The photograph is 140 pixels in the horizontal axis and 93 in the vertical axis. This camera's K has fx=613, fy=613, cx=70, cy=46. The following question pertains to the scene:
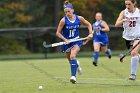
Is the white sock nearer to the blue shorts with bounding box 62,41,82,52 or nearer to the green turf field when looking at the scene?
the green turf field

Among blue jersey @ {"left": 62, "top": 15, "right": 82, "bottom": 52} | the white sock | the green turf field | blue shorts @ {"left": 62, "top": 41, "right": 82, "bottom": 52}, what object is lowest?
the green turf field

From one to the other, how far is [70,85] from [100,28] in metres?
8.88

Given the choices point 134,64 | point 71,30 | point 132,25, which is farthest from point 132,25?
point 71,30

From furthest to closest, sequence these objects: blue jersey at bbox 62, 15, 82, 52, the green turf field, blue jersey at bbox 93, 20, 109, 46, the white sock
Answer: blue jersey at bbox 93, 20, 109, 46 → blue jersey at bbox 62, 15, 82, 52 → the white sock → the green turf field

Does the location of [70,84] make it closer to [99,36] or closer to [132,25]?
[132,25]

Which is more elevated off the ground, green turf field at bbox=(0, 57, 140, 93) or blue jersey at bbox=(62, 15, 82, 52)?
blue jersey at bbox=(62, 15, 82, 52)

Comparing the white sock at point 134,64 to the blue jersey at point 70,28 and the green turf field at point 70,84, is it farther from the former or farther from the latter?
the blue jersey at point 70,28

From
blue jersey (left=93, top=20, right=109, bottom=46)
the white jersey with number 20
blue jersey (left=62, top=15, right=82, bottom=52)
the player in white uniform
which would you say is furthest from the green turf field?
blue jersey (left=93, top=20, right=109, bottom=46)

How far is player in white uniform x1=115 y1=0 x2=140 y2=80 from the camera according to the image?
15.2 m

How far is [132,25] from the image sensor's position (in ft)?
50.8

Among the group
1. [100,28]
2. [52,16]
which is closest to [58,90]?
[100,28]

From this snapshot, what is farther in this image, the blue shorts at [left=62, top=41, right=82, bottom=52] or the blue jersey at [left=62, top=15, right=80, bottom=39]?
the blue shorts at [left=62, top=41, right=82, bottom=52]

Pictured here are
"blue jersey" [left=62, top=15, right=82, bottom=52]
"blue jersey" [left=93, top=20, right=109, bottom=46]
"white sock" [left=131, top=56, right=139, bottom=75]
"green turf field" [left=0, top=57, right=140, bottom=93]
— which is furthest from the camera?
"blue jersey" [left=93, top=20, right=109, bottom=46]

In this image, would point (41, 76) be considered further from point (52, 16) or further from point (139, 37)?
point (52, 16)
